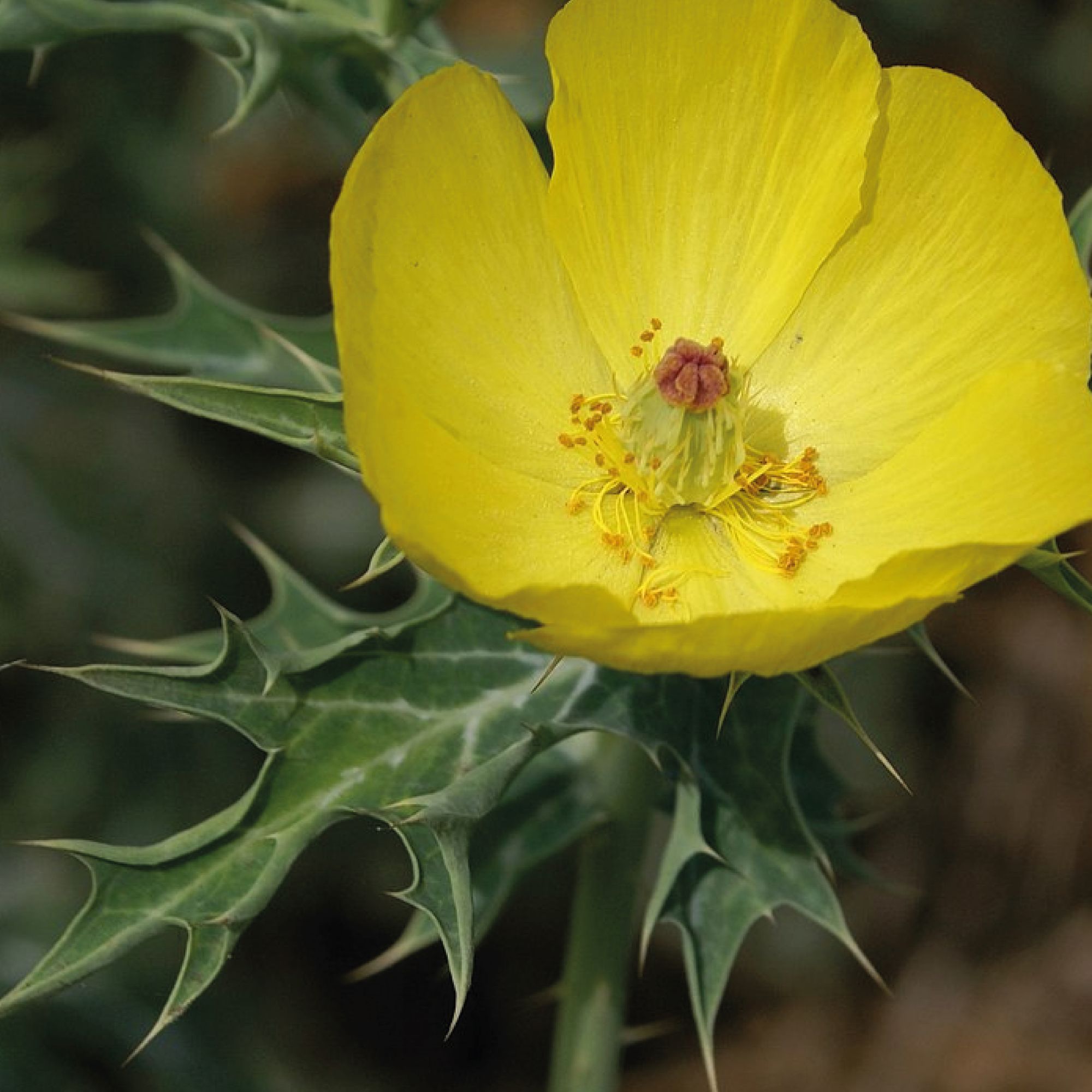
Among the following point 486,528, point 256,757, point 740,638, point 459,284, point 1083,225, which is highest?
point 1083,225

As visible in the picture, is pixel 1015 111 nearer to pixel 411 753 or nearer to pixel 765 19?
pixel 765 19

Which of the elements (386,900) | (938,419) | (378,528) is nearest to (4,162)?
(378,528)

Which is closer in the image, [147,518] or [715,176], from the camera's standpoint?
[715,176]

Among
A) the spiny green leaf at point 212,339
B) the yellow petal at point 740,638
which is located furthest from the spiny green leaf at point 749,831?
the spiny green leaf at point 212,339

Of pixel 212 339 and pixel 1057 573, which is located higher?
pixel 1057 573

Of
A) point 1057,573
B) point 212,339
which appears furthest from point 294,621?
point 1057,573

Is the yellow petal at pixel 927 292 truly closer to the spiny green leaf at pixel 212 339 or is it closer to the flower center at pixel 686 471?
the flower center at pixel 686 471

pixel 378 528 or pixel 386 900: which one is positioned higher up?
pixel 378 528

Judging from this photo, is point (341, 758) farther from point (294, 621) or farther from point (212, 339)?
point (212, 339)
